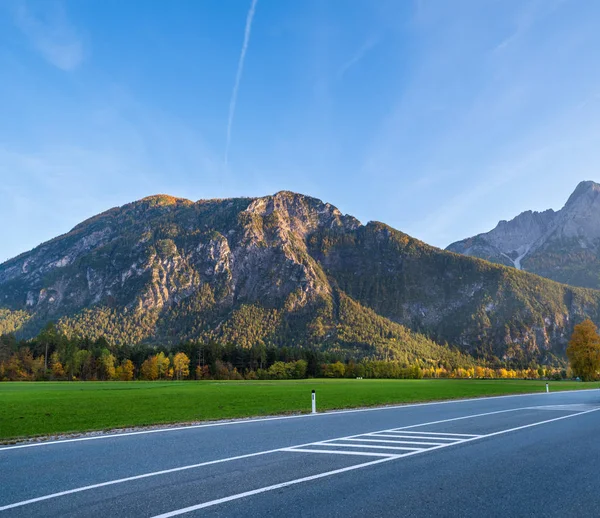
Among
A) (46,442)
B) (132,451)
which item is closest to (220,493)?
(132,451)

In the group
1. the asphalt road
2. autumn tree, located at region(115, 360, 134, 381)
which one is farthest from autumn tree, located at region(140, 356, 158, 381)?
the asphalt road

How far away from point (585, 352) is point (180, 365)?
96.8 metres

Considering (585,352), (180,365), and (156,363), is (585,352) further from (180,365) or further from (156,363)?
(156,363)

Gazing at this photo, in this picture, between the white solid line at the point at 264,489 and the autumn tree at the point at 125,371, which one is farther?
the autumn tree at the point at 125,371

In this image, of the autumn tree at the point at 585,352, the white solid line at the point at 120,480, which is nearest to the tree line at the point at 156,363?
the autumn tree at the point at 585,352

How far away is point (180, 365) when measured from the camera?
11844 cm

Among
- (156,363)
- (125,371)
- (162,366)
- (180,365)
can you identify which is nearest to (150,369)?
(156,363)

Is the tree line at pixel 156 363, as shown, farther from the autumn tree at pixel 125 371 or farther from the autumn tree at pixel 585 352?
the autumn tree at pixel 585 352

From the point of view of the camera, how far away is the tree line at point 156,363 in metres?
104

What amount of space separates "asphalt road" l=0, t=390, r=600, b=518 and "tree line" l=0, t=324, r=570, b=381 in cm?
10421

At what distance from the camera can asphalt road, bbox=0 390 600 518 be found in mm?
5961

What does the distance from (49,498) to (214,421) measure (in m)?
11.6

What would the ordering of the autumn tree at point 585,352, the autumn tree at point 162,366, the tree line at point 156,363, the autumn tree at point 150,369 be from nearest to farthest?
the autumn tree at point 585,352, the tree line at point 156,363, the autumn tree at point 150,369, the autumn tree at point 162,366

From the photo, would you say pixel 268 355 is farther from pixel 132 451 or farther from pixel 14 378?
pixel 132 451
